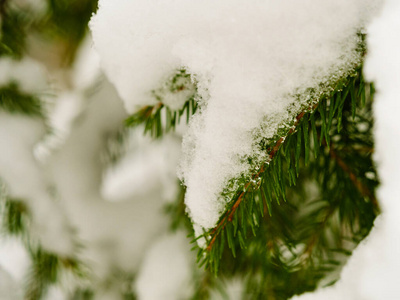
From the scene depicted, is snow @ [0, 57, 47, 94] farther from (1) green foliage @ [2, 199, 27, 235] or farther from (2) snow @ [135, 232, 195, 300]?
(2) snow @ [135, 232, 195, 300]

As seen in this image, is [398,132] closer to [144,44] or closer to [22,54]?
[144,44]

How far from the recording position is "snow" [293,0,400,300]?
1.11 ft

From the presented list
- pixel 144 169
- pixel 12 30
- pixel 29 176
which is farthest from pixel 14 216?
pixel 144 169

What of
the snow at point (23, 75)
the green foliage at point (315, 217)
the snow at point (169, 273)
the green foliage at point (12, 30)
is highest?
the green foliage at point (12, 30)

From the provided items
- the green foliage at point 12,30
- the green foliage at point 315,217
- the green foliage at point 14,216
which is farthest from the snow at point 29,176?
the green foliage at point 315,217

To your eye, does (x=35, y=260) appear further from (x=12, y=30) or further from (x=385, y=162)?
(x=385, y=162)

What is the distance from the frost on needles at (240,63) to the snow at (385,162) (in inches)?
1.0

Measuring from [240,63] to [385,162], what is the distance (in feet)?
0.69

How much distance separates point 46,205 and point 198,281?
43cm

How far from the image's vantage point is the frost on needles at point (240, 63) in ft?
1.18

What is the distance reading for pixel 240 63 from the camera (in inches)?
14.8

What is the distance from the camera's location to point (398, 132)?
357 millimetres

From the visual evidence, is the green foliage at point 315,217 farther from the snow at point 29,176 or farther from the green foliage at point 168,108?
the snow at point 29,176

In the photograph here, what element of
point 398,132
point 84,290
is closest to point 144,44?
point 398,132
